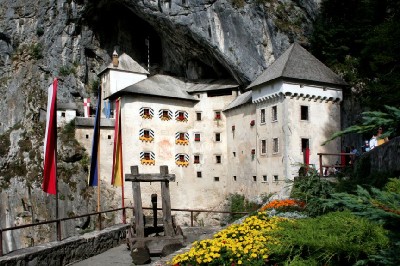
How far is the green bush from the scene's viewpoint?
5.37 meters

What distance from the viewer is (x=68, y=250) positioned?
35.6 feet

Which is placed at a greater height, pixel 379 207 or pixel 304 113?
pixel 304 113

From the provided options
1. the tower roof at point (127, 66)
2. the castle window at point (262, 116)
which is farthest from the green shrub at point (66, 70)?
the castle window at point (262, 116)

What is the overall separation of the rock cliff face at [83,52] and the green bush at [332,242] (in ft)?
88.6

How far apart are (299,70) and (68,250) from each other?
20460mm

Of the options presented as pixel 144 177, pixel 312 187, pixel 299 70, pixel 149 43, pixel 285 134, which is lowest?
pixel 312 187

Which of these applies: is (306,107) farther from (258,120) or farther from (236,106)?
(236,106)

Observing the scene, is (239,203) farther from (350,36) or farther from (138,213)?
(138,213)

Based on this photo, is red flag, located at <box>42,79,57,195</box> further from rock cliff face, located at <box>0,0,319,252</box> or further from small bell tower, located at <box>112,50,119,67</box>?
small bell tower, located at <box>112,50,119,67</box>

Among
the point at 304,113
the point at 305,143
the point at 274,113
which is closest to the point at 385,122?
the point at 305,143

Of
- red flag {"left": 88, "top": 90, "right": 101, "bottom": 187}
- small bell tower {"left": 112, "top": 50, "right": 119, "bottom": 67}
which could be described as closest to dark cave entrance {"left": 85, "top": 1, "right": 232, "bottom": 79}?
small bell tower {"left": 112, "top": 50, "right": 119, "bottom": 67}

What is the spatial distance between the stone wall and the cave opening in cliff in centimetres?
3082

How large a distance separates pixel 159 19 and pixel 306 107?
14684mm

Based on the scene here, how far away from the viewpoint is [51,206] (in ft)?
117
